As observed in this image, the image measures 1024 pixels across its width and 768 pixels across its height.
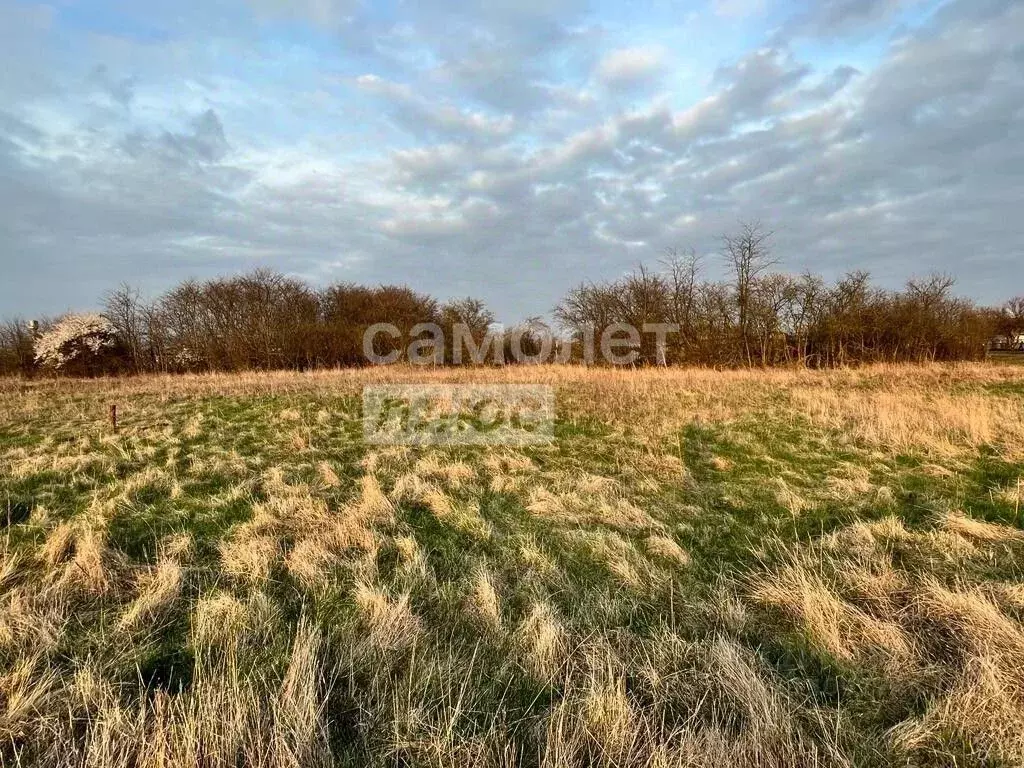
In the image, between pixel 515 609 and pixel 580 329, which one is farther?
pixel 580 329

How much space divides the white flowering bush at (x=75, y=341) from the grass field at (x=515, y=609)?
2543 cm

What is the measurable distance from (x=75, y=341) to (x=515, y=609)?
3354cm

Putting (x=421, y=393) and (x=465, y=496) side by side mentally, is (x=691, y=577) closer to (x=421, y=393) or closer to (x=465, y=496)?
(x=465, y=496)

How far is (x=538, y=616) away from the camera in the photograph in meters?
2.98

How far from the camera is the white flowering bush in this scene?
1028 inches

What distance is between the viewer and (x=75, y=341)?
2678cm

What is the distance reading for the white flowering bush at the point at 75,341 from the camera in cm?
2611

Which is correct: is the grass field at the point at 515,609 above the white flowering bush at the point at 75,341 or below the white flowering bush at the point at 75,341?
below

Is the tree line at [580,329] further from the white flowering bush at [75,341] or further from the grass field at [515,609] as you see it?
the grass field at [515,609]

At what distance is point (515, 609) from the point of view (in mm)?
3223

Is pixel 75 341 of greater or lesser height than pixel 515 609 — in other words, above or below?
above

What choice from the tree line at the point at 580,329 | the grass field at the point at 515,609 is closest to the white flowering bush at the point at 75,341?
the tree line at the point at 580,329

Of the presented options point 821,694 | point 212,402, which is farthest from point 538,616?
point 212,402

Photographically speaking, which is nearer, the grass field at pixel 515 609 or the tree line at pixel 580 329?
the grass field at pixel 515 609
